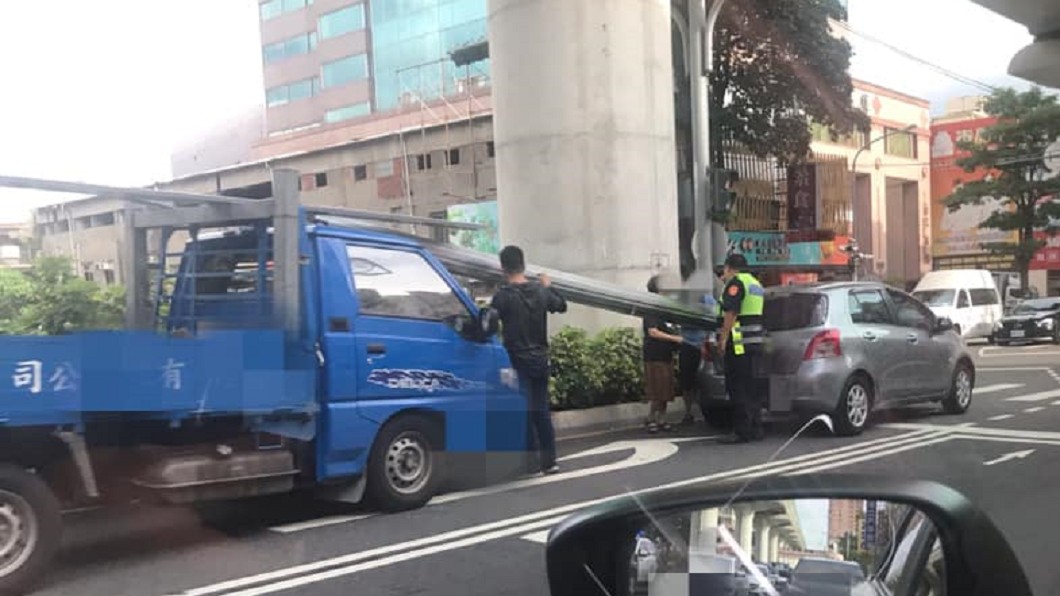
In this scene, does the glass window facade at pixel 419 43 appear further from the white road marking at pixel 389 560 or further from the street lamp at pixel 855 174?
the white road marking at pixel 389 560

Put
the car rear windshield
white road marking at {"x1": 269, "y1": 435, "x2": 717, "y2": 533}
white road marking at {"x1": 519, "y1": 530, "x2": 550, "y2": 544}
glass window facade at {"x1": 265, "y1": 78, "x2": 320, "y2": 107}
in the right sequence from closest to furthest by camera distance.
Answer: white road marking at {"x1": 519, "y1": 530, "x2": 550, "y2": 544}
white road marking at {"x1": 269, "y1": 435, "x2": 717, "y2": 533}
the car rear windshield
glass window facade at {"x1": 265, "y1": 78, "x2": 320, "y2": 107}

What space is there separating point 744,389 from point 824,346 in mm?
816

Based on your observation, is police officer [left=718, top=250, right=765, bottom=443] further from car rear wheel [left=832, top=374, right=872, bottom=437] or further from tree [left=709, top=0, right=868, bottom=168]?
tree [left=709, top=0, right=868, bottom=168]

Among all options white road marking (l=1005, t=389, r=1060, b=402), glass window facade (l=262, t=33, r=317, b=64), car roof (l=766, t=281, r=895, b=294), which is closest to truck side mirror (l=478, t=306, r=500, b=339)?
car roof (l=766, t=281, r=895, b=294)

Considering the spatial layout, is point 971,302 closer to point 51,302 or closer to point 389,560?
point 389,560

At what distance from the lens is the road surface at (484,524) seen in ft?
15.4

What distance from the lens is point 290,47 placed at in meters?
35.9

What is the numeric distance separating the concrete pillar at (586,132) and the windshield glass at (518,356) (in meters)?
0.04

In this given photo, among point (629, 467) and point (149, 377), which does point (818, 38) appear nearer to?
point (629, 467)

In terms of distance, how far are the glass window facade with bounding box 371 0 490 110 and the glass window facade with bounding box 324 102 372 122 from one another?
1236 millimetres

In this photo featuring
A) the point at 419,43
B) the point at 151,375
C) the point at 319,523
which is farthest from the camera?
the point at 419,43

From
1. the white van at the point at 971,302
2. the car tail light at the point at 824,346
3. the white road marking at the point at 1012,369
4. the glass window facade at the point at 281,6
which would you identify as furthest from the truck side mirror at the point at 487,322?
the glass window facade at the point at 281,6

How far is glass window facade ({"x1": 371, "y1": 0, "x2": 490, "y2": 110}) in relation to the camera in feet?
109

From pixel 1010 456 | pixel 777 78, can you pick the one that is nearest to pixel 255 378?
pixel 1010 456
